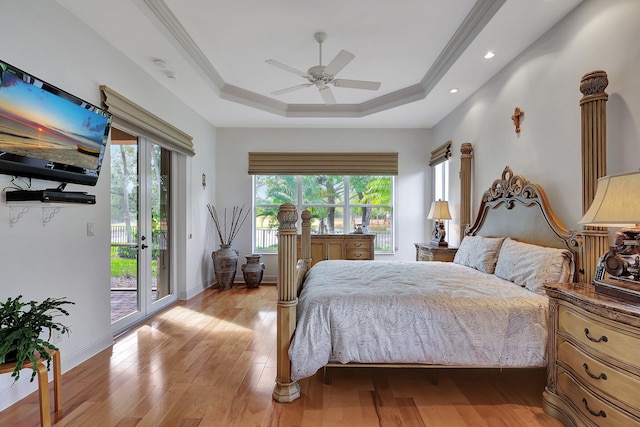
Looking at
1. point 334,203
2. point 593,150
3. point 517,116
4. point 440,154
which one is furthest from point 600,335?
point 334,203

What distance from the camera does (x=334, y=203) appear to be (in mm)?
5867

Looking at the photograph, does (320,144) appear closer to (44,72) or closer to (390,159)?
(390,159)

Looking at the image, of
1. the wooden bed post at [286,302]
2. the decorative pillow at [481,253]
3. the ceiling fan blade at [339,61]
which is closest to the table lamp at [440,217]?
the decorative pillow at [481,253]

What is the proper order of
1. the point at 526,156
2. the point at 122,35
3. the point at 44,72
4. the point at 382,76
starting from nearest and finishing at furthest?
the point at 44,72
the point at 122,35
the point at 526,156
the point at 382,76

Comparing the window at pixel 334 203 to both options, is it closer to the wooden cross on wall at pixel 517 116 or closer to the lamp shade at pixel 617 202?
the wooden cross on wall at pixel 517 116

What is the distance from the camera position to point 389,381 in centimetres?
236

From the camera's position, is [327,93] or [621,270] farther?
[327,93]

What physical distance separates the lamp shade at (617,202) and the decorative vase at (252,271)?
4.47m

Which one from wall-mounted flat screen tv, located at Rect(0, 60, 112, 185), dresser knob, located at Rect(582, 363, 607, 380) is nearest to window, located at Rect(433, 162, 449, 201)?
dresser knob, located at Rect(582, 363, 607, 380)

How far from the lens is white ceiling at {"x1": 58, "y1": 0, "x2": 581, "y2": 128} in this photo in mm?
2613

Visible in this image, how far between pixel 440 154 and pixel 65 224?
15.5 feet

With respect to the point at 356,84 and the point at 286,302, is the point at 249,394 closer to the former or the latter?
the point at 286,302

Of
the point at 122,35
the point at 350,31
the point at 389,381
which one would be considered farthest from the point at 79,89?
the point at 389,381

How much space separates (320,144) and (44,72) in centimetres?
392
